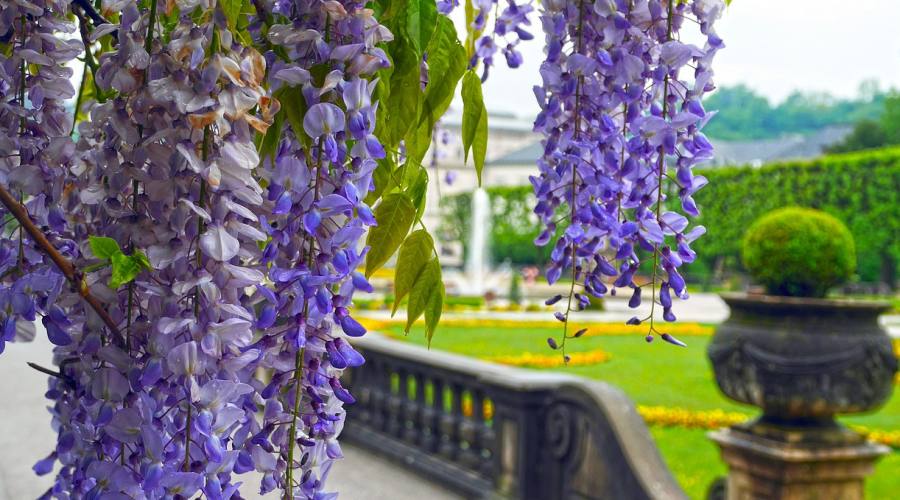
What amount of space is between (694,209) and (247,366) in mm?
559

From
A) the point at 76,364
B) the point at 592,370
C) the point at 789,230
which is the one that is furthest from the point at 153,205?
the point at 592,370

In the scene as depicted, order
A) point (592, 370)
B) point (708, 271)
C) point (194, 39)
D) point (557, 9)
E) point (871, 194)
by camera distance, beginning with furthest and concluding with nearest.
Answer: point (708, 271)
point (871, 194)
point (592, 370)
point (557, 9)
point (194, 39)

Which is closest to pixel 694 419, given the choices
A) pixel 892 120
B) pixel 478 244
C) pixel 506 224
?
pixel 478 244

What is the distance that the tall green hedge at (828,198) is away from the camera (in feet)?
105

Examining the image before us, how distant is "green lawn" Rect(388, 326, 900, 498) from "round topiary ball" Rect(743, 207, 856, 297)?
1969 mm

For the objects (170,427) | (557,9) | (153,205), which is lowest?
(170,427)

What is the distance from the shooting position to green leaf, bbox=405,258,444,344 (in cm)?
101

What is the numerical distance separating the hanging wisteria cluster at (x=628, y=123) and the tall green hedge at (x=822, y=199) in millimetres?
29219

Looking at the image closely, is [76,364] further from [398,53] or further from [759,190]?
[759,190]

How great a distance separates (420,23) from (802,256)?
4607 mm

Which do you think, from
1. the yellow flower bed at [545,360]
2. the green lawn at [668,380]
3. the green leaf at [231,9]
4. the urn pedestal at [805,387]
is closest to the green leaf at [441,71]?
the green leaf at [231,9]

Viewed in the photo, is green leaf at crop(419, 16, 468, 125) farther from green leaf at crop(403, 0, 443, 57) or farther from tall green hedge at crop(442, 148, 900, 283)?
tall green hedge at crop(442, 148, 900, 283)

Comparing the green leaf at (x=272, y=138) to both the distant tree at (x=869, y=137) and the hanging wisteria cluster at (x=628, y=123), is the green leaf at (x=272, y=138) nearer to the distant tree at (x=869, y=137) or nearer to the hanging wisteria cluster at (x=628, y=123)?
the hanging wisteria cluster at (x=628, y=123)

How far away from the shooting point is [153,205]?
81 centimetres
